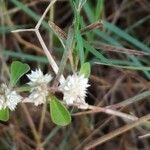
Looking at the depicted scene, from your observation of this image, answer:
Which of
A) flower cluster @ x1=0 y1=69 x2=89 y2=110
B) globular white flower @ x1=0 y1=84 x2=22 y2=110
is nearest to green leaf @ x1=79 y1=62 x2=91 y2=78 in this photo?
flower cluster @ x1=0 y1=69 x2=89 y2=110

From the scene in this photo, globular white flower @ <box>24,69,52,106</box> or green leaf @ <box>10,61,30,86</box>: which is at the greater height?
green leaf @ <box>10,61,30,86</box>

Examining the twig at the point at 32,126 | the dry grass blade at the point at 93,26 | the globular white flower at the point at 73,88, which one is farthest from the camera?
the twig at the point at 32,126

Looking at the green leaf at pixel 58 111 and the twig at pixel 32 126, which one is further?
the twig at pixel 32 126

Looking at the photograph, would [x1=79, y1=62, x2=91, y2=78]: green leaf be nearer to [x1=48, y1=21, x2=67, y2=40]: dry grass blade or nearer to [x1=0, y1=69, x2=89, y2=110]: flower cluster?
[x1=0, y1=69, x2=89, y2=110]: flower cluster

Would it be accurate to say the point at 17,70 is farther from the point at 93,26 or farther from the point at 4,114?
the point at 93,26

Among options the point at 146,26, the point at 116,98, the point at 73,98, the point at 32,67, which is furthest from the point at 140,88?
the point at 73,98

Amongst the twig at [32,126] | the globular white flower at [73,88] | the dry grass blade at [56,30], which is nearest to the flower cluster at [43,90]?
the globular white flower at [73,88]

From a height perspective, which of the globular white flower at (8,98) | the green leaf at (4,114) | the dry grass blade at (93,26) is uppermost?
the dry grass blade at (93,26)

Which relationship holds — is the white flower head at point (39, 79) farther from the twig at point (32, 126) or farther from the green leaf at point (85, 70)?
the twig at point (32, 126)

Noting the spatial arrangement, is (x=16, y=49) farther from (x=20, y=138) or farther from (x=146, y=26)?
(x=146, y=26)
